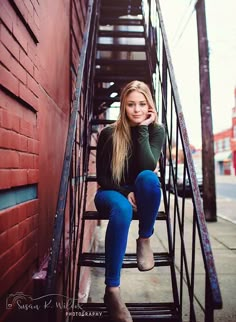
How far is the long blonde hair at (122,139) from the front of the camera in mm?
2219

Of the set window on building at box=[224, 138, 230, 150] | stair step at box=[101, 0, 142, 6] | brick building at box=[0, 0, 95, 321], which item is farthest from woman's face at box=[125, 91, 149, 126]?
window on building at box=[224, 138, 230, 150]

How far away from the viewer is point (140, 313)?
2008 millimetres

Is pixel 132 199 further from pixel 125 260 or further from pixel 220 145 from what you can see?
pixel 220 145

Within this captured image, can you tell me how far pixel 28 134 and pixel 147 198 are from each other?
0.84m

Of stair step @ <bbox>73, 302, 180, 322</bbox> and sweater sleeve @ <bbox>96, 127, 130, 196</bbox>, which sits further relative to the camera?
sweater sleeve @ <bbox>96, 127, 130, 196</bbox>

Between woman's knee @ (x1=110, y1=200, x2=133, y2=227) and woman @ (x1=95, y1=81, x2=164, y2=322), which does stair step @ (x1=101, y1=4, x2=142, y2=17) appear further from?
woman's knee @ (x1=110, y1=200, x2=133, y2=227)

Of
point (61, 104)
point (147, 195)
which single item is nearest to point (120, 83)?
point (61, 104)

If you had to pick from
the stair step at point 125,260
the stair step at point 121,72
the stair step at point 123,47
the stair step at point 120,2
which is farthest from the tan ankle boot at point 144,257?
the stair step at point 120,2

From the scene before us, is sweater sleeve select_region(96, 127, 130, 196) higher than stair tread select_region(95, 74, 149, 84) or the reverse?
the reverse

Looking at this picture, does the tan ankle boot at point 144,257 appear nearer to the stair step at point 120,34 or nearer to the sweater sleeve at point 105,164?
the sweater sleeve at point 105,164

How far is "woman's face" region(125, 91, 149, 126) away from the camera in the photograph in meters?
2.43

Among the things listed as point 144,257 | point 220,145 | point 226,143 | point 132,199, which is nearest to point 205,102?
point 132,199

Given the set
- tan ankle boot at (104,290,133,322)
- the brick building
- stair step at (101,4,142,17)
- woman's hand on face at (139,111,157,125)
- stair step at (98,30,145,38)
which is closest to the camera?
the brick building

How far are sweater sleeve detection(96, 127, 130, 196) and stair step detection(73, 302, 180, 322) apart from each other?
29.5 inches
